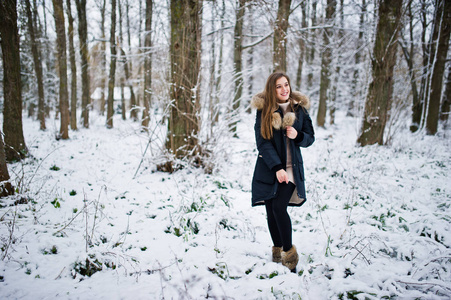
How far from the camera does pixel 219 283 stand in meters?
2.10

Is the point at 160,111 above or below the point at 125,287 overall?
above

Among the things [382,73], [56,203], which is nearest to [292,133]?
[56,203]

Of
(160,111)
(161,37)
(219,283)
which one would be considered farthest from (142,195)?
(161,37)

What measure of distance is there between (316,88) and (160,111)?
16374 mm

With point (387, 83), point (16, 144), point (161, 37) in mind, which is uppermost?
point (161, 37)

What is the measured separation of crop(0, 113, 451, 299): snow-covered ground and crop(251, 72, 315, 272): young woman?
52 centimetres

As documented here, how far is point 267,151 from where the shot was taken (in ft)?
7.34

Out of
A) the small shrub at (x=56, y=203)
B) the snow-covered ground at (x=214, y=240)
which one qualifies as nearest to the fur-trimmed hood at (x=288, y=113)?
the snow-covered ground at (x=214, y=240)

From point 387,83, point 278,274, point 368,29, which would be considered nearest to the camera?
point 278,274

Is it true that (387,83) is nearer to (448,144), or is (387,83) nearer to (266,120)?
(448,144)

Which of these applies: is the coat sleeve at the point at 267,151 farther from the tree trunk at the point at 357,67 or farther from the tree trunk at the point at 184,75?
the tree trunk at the point at 357,67

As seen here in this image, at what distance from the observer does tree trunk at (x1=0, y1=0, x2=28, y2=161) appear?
4531 mm

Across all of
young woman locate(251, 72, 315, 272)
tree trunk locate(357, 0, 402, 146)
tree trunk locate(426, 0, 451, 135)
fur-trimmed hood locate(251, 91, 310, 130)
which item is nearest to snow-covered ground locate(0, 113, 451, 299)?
young woman locate(251, 72, 315, 272)

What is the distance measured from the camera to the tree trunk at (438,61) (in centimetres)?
822
